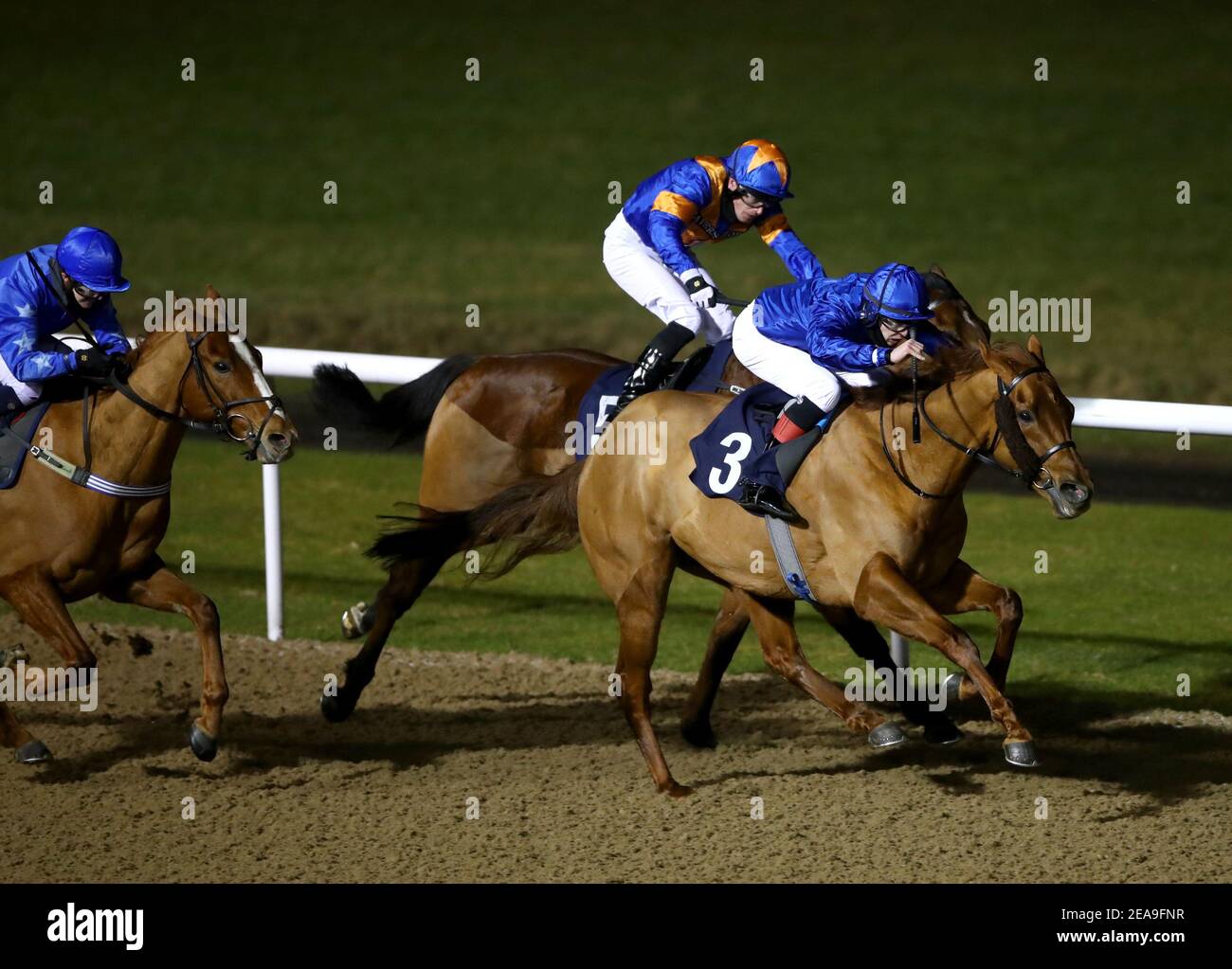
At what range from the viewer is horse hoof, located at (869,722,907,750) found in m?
5.43

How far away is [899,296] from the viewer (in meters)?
5.33

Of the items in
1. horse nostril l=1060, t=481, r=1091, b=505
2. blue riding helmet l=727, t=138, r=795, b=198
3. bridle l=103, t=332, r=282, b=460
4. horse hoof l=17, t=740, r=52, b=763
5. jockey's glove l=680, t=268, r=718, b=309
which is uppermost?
blue riding helmet l=727, t=138, r=795, b=198

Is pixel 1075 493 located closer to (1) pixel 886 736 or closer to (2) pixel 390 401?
(1) pixel 886 736

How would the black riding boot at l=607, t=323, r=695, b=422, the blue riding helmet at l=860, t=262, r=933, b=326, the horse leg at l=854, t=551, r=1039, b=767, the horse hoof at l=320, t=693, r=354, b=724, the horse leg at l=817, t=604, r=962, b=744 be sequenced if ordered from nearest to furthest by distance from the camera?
the horse leg at l=854, t=551, r=1039, b=767 → the blue riding helmet at l=860, t=262, r=933, b=326 → the horse leg at l=817, t=604, r=962, b=744 → the black riding boot at l=607, t=323, r=695, b=422 → the horse hoof at l=320, t=693, r=354, b=724

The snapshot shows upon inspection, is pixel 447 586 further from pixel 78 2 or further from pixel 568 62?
pixel 78 2

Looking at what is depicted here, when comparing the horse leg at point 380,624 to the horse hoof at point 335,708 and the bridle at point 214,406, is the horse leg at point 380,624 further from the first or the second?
the bridle at point 214,406

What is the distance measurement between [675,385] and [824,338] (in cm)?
111

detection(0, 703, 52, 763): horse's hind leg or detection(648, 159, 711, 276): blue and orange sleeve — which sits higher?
detection(648, 159, 711, 276): blue and orange sleeve

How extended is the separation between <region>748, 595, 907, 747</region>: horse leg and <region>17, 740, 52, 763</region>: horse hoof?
2.44 meters

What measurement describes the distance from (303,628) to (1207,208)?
14.3m

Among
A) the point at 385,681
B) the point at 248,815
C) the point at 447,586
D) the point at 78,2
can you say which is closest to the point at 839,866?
the point at 248,815

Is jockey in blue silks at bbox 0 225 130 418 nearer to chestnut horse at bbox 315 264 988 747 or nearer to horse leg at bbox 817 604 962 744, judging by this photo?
chestnut horse at bbox 315 264 988 747

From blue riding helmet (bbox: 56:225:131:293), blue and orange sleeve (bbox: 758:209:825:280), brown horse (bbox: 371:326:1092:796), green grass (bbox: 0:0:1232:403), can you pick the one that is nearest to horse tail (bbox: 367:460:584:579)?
brown horse (bbox: 371:326:1092:796)

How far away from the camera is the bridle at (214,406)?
570 centimetres
